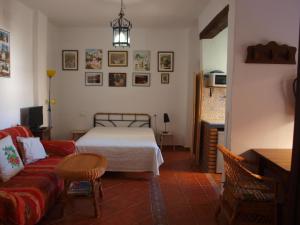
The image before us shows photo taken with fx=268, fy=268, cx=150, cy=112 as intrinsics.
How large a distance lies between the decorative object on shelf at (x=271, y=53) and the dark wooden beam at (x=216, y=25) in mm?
754

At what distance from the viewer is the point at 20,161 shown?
3.10 meters

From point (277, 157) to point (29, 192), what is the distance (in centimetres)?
242

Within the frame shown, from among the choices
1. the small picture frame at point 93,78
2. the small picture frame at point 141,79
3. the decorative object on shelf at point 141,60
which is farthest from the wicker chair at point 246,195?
the small picture frame at point 93,78

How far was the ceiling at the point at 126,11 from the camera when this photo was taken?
4.40 meters

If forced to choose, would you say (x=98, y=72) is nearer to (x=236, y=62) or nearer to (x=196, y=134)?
(x=196, y=134)

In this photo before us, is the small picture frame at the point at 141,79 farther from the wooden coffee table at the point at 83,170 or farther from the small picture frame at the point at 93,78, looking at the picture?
the wooden coffee table at the point at 83,170

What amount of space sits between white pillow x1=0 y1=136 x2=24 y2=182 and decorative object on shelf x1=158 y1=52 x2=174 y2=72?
12.8ft

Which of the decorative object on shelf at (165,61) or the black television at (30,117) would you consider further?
the decorative object on shelf at (165,61)

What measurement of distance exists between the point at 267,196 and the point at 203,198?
1.20 metres

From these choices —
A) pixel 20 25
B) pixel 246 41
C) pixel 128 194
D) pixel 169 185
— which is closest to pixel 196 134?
pixel 169 185

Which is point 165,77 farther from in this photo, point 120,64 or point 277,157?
point 277,157

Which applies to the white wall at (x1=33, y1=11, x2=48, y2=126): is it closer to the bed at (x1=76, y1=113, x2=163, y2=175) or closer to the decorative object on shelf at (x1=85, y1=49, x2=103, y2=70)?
the decorative object on shelf at (x1=85, y1=49, x2=103, y2=70)

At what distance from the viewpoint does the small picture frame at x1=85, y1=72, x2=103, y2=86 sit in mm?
6262

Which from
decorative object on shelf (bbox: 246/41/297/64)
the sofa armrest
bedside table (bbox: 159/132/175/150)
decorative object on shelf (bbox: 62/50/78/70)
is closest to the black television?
the sofa armrest
